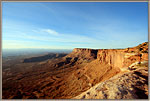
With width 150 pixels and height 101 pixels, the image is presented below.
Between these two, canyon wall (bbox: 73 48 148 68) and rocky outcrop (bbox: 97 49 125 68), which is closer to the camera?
canyon wall (bbox: 73 48 148 68)

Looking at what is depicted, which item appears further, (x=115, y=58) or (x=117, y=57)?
(x=115, y=58)

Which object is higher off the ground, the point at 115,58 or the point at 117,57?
the point at 117,57

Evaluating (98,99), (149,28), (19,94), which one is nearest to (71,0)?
(149,28)

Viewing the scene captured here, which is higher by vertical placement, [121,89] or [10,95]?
[121,89]

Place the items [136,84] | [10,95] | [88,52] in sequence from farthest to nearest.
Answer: [88,52], [10,95], [136,84]

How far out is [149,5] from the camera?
16.6 feet

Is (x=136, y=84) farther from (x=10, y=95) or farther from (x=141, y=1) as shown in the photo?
(x=10, y=95)

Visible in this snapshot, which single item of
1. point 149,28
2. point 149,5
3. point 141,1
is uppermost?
point 141,1

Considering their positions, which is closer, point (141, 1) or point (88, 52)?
point (141, 1)

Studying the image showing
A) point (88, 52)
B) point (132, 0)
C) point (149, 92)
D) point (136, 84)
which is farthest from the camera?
point (88, 52)

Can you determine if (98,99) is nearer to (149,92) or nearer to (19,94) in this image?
(149,92)

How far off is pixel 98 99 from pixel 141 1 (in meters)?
7.04

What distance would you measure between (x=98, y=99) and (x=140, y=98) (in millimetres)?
1828

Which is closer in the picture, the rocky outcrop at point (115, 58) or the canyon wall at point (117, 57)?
the canyon wall at point (117, 57)
